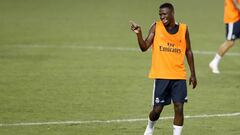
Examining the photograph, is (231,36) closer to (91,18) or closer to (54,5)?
(91,18)

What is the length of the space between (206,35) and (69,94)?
31.1 ft

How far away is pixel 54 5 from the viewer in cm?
3203

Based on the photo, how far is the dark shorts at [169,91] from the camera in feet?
34.9

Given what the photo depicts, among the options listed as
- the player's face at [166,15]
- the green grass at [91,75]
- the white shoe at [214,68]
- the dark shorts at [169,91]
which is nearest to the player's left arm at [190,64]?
the dark shorts at [169,91]

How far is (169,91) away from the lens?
10.8 m

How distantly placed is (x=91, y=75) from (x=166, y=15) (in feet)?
21.3

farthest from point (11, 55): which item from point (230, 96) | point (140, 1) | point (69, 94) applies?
point (140, 1)

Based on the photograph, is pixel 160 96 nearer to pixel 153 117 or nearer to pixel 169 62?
pixel 153 117

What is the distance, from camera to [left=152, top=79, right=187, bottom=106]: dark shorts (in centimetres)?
1065

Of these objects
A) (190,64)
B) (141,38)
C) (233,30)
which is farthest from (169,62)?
(233,30)

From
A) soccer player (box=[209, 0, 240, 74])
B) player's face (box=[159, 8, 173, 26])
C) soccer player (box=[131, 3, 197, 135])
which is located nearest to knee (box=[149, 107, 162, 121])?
soccer player (box=[131, 3, 197, 135])

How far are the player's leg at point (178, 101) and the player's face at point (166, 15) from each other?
804 millimetres

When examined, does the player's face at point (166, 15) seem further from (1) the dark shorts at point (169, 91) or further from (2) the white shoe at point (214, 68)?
(2) the white shoe at point (214, 68)

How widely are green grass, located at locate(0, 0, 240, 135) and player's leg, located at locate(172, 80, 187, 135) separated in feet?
4.00
